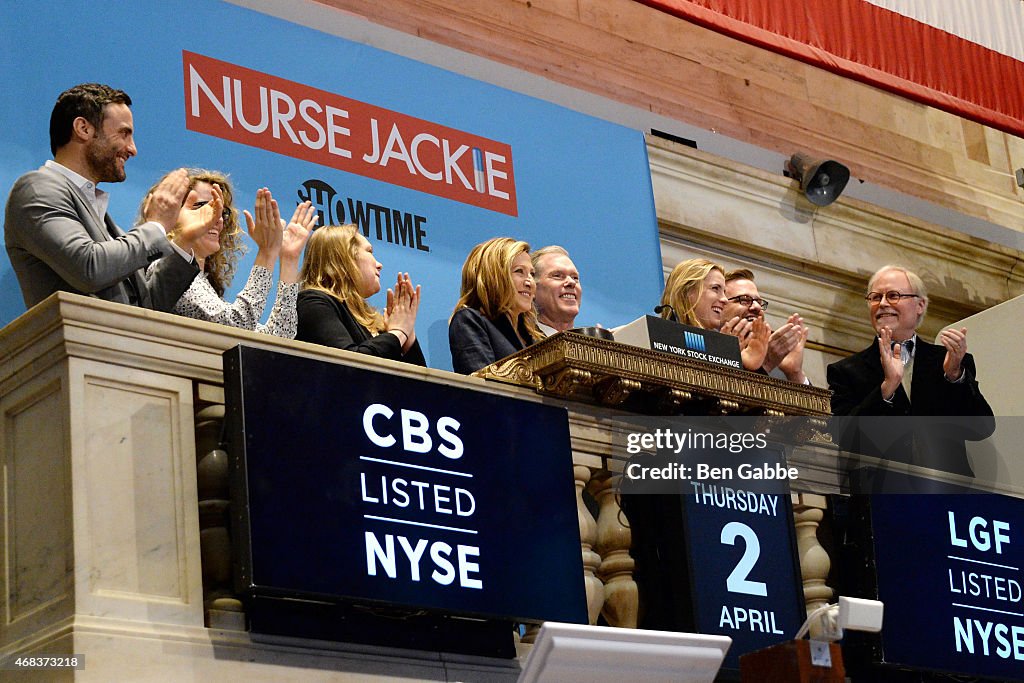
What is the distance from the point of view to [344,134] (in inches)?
229

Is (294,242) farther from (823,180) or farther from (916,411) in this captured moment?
(823,180)

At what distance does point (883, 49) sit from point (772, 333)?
7.73 feet

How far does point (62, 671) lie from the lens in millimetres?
3205

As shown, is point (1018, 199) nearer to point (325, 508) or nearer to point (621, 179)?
point (621, 179)

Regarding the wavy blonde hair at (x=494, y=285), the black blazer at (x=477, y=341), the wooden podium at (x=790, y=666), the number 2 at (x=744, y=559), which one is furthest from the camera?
the wavy blonde hair at (x=494, y=285)

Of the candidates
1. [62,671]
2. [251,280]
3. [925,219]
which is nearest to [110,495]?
[62,671]

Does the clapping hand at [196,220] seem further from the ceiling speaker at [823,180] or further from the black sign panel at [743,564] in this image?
the ceiling speaker at [823,180]

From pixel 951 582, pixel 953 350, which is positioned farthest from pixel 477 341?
pixel 953 350

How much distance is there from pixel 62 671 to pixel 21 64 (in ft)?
7.81

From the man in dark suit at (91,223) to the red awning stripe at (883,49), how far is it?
2790 mm

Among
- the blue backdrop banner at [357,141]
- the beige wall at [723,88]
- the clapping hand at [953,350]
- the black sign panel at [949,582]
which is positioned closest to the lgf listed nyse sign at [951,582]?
the black sign panel at [949,582]

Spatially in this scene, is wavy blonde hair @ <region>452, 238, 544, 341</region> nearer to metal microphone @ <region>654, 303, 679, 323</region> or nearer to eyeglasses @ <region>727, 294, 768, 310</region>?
metal microphone @ <region>654, 303, 679, 323</region>

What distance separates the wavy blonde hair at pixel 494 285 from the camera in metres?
4.87

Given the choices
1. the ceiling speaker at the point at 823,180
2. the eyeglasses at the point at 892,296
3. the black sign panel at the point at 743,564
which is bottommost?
the black sign panel at the point at 743,564
